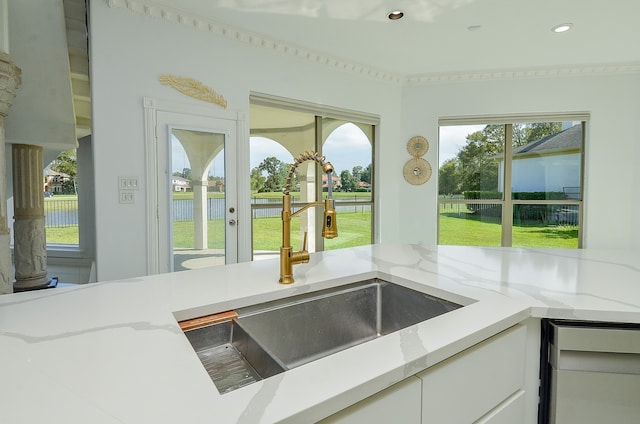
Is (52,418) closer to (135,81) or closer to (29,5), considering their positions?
(135,81)

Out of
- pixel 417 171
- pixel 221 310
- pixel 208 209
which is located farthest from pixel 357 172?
pixel 221 310

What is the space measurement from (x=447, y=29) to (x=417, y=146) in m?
1.58

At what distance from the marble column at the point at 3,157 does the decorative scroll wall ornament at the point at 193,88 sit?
1.12 m

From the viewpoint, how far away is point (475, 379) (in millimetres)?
785

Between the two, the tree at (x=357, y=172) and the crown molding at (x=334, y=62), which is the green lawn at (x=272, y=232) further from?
the crown molding at (x=334, y=62)

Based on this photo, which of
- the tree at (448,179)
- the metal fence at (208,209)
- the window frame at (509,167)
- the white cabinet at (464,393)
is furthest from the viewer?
the tree at (448,179)

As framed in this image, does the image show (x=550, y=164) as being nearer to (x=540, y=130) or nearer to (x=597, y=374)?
(x=540, y=130)

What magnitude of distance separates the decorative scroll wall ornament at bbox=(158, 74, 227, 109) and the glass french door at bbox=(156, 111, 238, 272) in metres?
0.17

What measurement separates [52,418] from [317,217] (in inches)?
154

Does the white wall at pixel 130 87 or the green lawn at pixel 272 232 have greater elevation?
the white wall at pixel 130 87

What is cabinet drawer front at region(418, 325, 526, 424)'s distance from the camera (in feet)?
2.30

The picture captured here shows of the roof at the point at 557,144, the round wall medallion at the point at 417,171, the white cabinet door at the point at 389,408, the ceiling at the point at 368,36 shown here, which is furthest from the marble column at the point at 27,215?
the roof at the point at 557,144

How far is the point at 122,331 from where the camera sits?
76cm

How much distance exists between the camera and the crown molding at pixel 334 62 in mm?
2783
